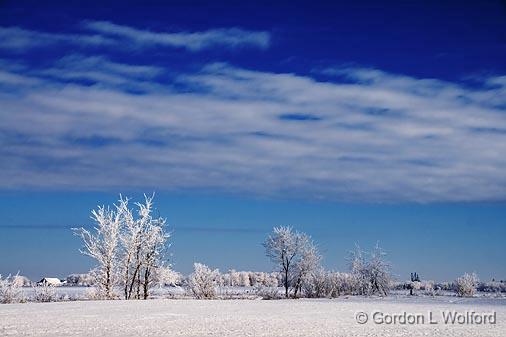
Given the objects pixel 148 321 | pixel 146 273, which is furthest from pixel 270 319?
pixel 146 273

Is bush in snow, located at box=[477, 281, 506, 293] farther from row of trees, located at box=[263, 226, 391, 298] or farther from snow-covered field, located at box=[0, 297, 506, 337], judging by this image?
snow-covered field, located at box=[0, 297, 506, 337]

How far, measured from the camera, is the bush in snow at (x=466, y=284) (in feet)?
328

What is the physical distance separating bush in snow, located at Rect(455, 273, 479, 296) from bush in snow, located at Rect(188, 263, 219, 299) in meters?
48.3

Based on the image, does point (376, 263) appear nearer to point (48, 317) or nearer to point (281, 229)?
point (281, 229)

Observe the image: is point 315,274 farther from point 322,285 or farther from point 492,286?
point 492,286

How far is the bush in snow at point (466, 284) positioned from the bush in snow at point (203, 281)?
A: 48298 mm

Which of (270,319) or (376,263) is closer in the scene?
(270,319)

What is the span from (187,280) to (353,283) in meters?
32.3

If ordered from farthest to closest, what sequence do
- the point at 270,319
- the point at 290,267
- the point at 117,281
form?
the point at 290,267
the point at 117,281
the point at 270,319

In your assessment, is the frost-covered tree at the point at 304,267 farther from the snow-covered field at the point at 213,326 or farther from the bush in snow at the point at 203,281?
the snow-covered field at the point at 213,326

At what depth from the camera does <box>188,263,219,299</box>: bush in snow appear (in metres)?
73.3

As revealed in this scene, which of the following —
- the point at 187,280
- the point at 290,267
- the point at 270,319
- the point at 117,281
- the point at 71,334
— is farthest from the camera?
the point at 290,267

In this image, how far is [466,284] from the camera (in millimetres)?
100688

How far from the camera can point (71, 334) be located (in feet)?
76.6
